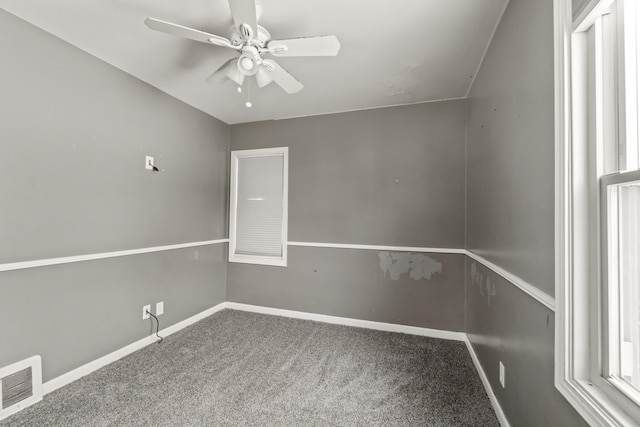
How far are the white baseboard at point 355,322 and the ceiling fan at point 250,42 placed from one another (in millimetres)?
2507

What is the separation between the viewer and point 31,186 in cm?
165

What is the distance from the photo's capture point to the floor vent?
1.51 m

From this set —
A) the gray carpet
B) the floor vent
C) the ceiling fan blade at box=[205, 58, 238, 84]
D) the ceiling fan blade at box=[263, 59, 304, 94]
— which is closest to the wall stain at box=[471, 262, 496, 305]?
the gray carpet

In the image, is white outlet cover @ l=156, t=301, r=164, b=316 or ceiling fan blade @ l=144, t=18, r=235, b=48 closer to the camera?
ceiling fan blade @ l=144, t=18, r=235, b=48

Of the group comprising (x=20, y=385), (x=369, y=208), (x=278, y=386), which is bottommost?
(x=278, y=386)

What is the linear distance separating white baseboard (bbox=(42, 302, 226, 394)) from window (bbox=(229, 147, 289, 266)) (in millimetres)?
957

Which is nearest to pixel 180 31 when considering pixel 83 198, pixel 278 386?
pixel 83 198

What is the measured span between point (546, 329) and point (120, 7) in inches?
109

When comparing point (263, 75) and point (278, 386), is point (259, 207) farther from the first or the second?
point (278, 386)

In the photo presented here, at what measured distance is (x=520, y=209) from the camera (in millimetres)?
1268

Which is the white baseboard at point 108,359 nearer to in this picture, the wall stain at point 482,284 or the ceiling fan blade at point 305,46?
the ceiling fan blade at point 305,46

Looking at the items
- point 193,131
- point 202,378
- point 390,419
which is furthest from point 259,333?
point 193,131

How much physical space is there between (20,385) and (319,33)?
9.69ft

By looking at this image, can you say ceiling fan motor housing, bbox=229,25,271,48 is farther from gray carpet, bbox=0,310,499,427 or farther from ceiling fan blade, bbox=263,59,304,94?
gray carpet, bbox=0,310,499,427
